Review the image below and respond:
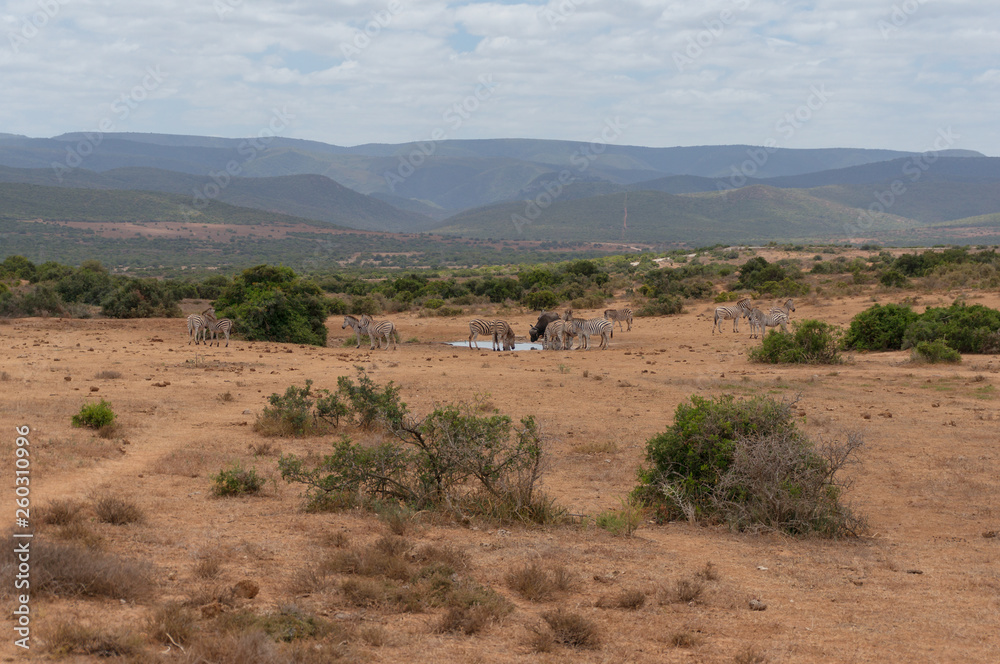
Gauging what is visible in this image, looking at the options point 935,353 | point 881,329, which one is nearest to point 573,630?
point 935,353

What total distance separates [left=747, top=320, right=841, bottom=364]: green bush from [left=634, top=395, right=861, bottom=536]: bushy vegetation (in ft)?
39.0

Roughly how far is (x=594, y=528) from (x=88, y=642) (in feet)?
15.3

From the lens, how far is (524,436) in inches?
324

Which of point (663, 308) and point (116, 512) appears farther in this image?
point (663, 308)

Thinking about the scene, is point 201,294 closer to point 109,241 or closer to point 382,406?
point 382,406

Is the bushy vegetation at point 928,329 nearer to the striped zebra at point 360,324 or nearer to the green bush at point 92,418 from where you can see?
the striped zebra at point 360,324

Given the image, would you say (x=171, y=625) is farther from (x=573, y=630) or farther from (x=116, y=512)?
(x=116, y=512)

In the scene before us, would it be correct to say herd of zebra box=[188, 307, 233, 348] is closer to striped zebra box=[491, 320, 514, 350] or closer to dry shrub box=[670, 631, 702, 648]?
striped zebra box=[491, 320, 514, 350]

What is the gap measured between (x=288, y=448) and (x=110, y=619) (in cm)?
651

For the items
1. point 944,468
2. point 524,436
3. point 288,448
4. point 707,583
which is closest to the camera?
point 707,583

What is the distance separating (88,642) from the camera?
4418mm

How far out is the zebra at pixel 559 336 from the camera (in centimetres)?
2598

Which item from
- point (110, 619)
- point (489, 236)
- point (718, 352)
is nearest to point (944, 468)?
point (110, 619)

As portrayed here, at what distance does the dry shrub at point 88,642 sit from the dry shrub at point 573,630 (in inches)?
98.3
